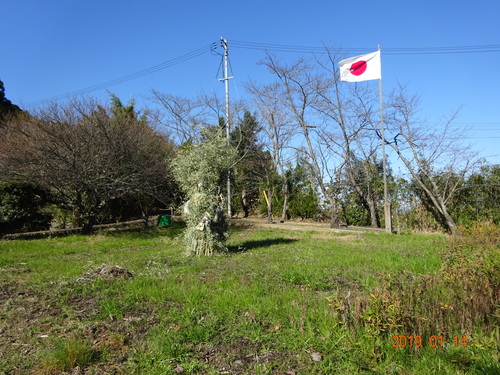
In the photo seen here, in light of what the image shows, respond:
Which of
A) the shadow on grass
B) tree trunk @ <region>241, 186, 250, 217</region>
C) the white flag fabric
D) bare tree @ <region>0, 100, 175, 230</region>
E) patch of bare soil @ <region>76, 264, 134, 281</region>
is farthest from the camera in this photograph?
tree trunk @ <region>241, 186, 250, 217</region>

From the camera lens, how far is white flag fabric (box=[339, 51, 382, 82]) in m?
13.6

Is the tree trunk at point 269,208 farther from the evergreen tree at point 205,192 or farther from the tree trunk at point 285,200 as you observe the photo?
the evergreen tree at point 205,192

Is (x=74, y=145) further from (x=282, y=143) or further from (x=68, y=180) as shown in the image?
(x=282, y=143)

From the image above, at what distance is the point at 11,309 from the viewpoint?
14.0 feet

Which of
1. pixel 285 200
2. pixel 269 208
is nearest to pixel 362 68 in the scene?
pixel 269 208

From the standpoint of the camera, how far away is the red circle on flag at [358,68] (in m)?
13.9

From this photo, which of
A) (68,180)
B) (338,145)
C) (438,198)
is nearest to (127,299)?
(68,180)

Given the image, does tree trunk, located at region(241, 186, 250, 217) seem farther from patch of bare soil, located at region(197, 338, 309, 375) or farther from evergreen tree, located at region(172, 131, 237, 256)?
patch of bare soil, located at region(197, 338, 309, 375)
